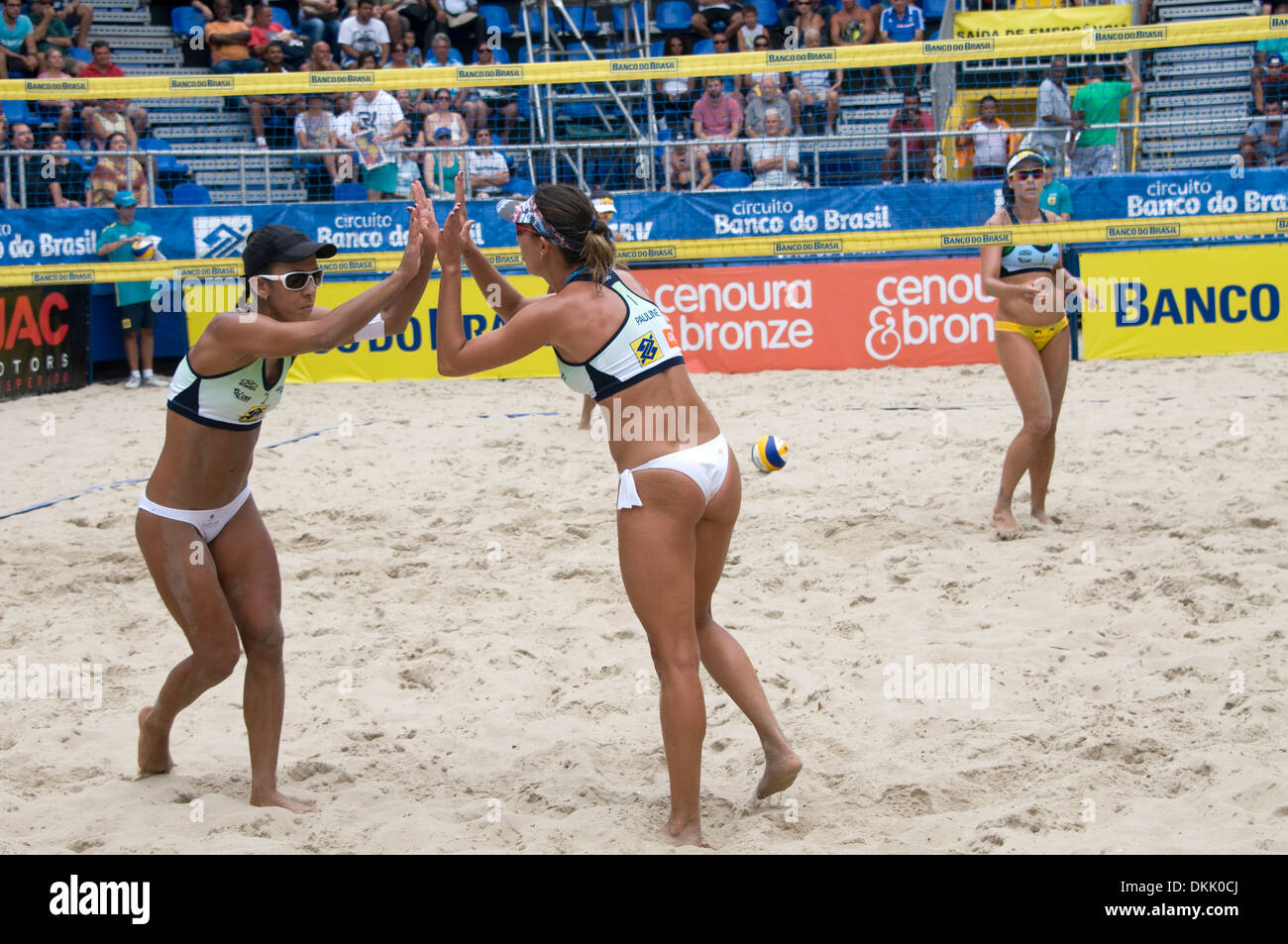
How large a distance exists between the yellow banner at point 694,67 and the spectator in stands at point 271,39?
23.6 feet

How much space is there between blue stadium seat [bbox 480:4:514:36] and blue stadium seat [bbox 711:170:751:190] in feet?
15.3

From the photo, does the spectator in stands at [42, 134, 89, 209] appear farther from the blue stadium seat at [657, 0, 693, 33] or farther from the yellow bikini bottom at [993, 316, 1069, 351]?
the yellow bikini bottom at [993, 316, 1069, 351]

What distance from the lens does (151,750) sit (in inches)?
155

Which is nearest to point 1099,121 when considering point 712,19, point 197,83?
point 712,19

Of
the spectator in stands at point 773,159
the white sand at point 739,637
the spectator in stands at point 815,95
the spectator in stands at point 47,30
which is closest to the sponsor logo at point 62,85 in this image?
the white sand at point 739,637

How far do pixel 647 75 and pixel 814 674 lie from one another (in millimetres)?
4313

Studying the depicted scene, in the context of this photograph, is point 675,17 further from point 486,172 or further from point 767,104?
point 486,172

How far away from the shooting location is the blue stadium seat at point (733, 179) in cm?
1226

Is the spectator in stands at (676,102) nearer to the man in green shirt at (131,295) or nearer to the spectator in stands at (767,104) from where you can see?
the spectator in stands at (767,104)

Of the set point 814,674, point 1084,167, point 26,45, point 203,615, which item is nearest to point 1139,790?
point 814,674

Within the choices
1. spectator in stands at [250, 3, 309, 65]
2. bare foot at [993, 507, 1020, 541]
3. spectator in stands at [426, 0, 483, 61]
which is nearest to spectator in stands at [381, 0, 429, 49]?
spectator in stands at [426, 0, 483, 61]

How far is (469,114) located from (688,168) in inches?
87.0

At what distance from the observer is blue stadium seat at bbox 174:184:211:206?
1205 cm

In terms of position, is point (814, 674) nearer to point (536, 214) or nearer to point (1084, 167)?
point (536, 214)
